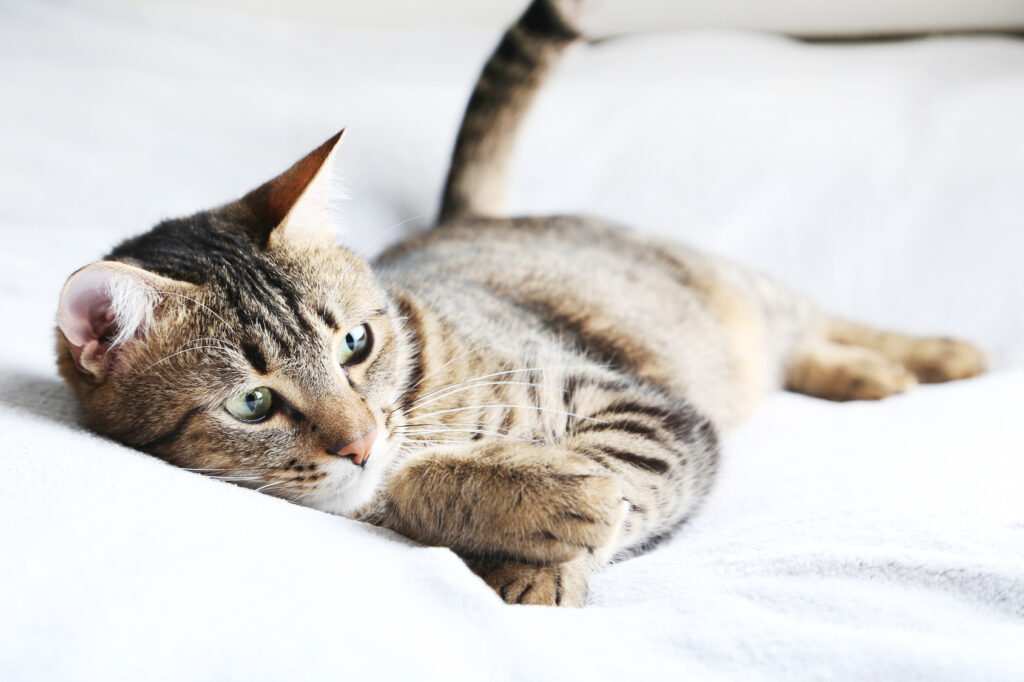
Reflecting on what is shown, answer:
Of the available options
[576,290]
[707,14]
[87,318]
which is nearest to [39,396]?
[87,318]

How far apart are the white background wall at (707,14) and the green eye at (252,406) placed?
2.28 metres

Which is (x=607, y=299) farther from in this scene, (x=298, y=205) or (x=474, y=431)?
(x=298, y=205)

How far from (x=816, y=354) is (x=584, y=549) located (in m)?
1.16

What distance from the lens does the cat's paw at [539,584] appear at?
0.83m

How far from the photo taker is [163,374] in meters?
0.95

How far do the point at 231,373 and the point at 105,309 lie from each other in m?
0.18

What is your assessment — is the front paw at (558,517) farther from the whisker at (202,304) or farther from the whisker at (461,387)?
the whisker at (202,304)

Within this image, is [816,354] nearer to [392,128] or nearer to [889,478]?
[889,478]

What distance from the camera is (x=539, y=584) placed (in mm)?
848

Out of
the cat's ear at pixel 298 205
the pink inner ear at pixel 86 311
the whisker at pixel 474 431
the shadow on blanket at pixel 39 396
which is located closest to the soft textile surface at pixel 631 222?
the shadow on blanket at pixel 39 396

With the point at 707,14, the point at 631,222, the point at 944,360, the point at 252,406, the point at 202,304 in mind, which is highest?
the point at 707,14

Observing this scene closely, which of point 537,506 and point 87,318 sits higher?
point 87,318

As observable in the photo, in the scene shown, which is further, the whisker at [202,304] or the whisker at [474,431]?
the whisker at [474,431]

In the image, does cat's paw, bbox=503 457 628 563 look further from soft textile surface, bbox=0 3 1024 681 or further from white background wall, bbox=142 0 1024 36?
white background wall, bbox=142 0 1024 36
